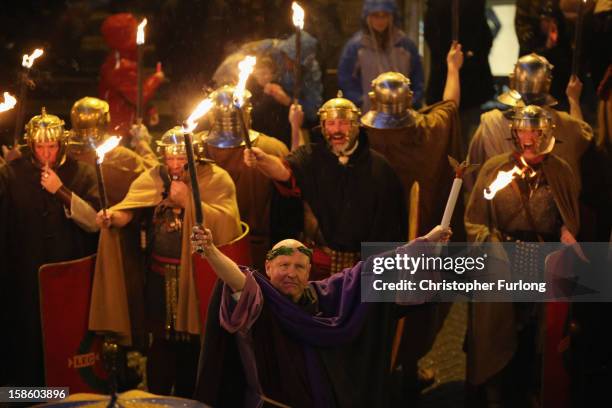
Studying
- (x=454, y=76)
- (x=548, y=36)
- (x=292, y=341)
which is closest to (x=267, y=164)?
(x=292, y=341)

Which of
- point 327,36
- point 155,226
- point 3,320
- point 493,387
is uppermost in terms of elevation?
point 327,36

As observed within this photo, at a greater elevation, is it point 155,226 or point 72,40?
point 72,40

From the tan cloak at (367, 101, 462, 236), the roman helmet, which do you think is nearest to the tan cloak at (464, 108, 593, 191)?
the tan cloak at (367, 101, 462, 236)

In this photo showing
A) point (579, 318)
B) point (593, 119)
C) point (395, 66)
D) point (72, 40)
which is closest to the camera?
point (579, 318)

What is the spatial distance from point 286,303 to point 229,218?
4.78 feet

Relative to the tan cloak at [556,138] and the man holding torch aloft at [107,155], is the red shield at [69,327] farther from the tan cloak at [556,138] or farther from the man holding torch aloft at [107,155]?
the tan cloak at [556,138]

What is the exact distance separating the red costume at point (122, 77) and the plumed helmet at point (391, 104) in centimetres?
215

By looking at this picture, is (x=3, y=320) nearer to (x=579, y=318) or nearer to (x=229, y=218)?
(x=229, y=218)

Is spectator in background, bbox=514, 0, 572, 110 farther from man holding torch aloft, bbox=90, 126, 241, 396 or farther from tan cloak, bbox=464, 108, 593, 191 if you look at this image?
man holding torch aloft, bbox=90, 126, 241, 396

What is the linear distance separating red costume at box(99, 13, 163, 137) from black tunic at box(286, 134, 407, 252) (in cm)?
231

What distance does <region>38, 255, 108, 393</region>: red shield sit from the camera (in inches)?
277

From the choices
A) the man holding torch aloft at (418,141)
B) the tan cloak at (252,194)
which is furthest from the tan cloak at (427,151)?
the tan cloak at (252,194)

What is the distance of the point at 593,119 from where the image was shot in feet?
32.2

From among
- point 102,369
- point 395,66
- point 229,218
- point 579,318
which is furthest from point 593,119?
point 102,369
